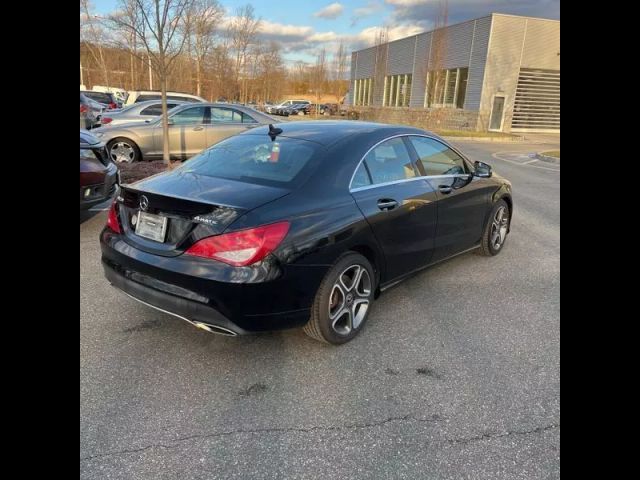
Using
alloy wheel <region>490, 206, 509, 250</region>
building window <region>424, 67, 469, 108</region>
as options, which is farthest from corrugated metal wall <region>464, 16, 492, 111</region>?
alloy wheel <region>490, 206, 509, 250</region>

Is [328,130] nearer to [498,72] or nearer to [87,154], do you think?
[87,154]

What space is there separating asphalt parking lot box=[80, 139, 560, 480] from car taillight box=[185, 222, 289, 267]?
2.53ft

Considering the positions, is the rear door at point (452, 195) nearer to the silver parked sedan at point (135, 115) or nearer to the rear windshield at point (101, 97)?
the silver parked sedan at point (135, 115)

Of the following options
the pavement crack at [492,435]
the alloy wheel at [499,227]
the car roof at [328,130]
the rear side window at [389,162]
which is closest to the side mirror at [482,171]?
the alloy wheel at [499,227]

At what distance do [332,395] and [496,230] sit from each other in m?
3.35

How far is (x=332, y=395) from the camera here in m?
2.78

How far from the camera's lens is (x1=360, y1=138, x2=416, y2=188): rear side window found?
362 cm

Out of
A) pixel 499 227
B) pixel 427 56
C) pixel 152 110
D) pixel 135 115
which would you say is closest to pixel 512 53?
pixel 427 56

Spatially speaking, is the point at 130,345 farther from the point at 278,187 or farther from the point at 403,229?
the point at 403,229

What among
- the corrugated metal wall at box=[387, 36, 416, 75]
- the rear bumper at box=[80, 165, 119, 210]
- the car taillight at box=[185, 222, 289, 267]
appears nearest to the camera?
the car taillight at box=[185, 222, 289, 267]

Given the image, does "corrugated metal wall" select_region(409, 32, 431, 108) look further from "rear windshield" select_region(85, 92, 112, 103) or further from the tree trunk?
the tree trunk

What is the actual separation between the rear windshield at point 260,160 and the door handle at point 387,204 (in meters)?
0.58

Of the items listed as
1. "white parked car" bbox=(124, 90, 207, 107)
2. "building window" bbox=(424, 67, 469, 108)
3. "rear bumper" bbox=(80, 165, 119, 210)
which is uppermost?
"building window" bbox=(424, 67, 469, 108)
